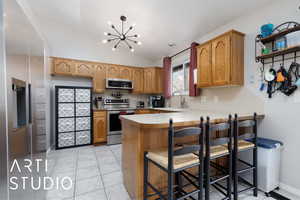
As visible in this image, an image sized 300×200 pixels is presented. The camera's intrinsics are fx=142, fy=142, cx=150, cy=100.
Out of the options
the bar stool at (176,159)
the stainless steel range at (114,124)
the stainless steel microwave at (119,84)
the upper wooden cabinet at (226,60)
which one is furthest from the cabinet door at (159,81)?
the bar stool at (176,159)

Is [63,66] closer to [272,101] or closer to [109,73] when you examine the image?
[109,73]

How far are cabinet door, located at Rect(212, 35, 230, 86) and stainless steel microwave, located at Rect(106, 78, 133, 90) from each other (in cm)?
265

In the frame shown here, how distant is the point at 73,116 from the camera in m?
3.65

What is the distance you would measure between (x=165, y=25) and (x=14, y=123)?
10.5 ft

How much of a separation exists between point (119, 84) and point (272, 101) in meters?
3.59

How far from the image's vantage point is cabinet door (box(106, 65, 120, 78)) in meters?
4.27

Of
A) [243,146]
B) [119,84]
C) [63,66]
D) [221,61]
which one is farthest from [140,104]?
[243,146]

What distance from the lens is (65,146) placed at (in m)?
3.58

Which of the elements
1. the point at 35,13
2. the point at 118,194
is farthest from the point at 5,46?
the point at 35,13

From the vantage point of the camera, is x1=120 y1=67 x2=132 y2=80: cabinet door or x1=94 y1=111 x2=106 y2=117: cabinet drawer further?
x1=120 y1=67 x2=132 y2=80: cabinet door

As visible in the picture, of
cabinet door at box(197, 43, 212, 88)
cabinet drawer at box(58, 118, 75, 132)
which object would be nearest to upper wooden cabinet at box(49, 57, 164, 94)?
cabinet drawer at box(58, 118, 75, 132)

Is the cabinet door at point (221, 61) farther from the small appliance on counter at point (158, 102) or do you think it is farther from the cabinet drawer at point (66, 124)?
the cabinet drawer at point (66, 124)

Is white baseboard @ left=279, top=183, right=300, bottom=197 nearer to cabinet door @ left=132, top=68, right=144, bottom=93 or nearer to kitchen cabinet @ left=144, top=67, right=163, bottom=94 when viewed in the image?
kitchen cabinet @ left=144, top=67, right=163, bottom=94

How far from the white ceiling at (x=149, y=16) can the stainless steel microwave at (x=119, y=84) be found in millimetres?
1288
